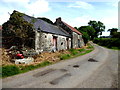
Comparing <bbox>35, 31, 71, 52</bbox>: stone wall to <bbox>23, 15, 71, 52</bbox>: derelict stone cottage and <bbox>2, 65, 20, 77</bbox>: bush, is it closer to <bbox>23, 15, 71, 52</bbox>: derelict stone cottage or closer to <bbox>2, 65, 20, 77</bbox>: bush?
<bbox>23, 15, 71, 52</bbox>: derelict stone cottage

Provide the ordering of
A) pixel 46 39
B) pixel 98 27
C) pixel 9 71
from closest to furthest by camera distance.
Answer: pixel 9 71, pixel 46 39, pixel 98 27

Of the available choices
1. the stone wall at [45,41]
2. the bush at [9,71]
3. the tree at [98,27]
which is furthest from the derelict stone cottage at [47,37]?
the tree at [98,27]

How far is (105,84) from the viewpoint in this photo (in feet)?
18.8

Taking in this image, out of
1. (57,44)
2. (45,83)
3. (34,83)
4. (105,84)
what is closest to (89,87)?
(105,84)

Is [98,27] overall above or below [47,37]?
above

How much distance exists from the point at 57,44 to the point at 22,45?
768cm

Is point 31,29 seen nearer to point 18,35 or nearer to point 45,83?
point 18,35

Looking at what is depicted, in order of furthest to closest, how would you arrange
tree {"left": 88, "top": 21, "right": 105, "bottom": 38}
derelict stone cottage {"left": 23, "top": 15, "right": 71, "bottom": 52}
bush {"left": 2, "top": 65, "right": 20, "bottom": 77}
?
tree {"left": 88, "top": 21, "right": 105, "bottom": 38}
derelict stone cottage {"left": 23, "top": 15, "right": 71, "bottom": 52}
bush {"left": 2, "top": 65, "right": 20, "bottom": 77}

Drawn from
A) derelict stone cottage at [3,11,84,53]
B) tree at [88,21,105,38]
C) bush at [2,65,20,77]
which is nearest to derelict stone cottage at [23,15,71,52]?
derelict stone cottage at [3,11,84,53]

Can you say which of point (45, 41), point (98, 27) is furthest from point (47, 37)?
point (98, 27)

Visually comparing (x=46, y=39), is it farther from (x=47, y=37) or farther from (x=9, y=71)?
(x=9, y=71)

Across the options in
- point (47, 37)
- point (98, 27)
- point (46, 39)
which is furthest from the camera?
point (98, 27)

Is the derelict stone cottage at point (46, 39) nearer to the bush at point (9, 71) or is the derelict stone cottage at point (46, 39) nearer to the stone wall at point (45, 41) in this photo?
the stone wall at point (45, 41)

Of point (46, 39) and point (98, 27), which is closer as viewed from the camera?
point (46, 39)
